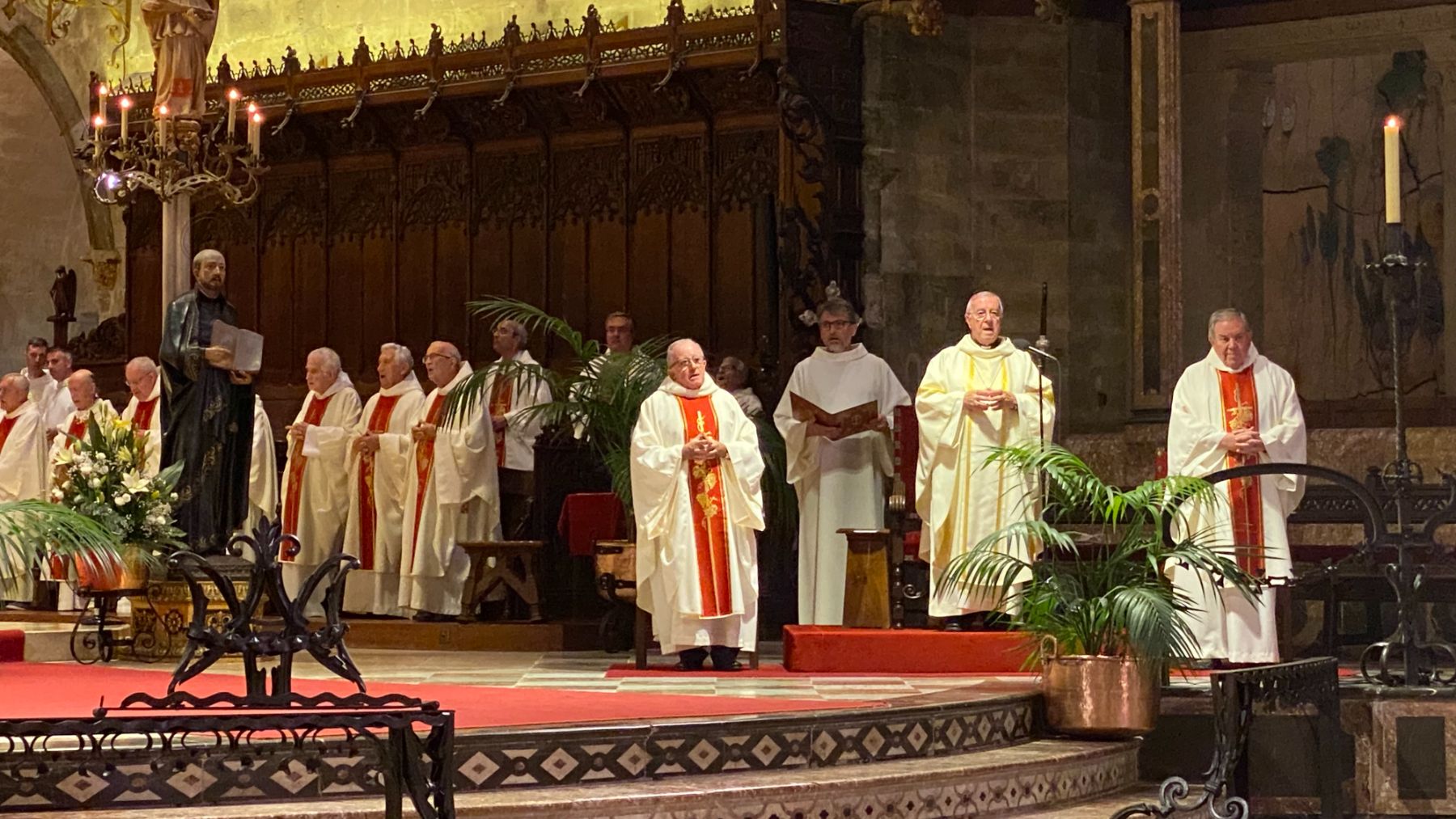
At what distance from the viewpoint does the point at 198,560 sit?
7.08 m

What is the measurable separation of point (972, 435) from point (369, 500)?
4548 mm

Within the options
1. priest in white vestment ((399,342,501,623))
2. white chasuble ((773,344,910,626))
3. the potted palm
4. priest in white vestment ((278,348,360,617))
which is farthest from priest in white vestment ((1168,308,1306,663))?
priest in white vestment ((278,348,360,617))

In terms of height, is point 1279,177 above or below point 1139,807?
above

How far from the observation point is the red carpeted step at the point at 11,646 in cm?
1043

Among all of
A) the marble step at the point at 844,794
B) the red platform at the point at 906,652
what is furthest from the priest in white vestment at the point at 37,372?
the marble step at the point at 844,794

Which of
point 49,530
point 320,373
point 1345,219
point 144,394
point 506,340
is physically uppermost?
point 1345,219

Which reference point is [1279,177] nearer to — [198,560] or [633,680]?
[633,680]

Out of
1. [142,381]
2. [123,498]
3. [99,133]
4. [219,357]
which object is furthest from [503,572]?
[142,381]

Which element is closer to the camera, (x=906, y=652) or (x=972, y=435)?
(x=906, y=652)

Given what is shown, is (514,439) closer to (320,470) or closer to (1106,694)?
(320,470)

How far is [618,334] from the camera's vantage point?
43.0 feet

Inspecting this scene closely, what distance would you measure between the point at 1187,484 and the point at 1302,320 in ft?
17.7

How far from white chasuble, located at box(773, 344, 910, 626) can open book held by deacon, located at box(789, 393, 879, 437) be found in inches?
10.6

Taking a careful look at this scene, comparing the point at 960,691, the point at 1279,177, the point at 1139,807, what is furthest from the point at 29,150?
the point at 1139,807
